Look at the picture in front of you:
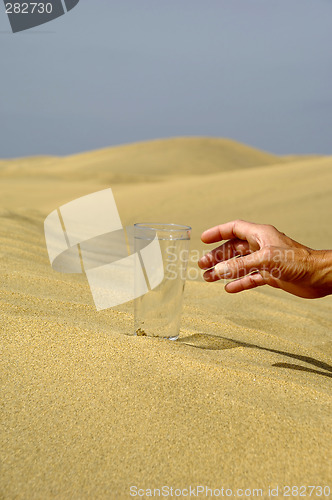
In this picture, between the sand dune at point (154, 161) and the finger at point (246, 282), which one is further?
the sand dune at point (154, 161)

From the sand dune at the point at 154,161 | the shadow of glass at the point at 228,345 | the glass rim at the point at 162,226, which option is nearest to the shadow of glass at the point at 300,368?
the shadow of glass at the point at 228,345

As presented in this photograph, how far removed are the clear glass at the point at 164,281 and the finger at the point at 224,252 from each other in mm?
87

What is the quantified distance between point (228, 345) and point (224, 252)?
29 centimetres

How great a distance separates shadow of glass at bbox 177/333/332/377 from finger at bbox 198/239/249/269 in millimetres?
220

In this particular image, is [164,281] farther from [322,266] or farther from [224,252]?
[322,266]

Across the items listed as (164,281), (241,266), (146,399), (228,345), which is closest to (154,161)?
(228,345)

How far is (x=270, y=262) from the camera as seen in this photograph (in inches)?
49.2

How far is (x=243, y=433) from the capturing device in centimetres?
104

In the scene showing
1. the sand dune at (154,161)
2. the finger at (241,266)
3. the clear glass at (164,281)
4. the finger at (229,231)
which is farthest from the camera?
the sand dune at (154,161)

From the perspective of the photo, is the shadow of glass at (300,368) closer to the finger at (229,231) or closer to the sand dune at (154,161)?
the finger at (229,231)

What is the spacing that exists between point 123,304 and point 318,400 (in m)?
0.91

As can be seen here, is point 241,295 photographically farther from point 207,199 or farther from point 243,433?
point 207,199

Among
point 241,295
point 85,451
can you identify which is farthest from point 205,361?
point 241,295

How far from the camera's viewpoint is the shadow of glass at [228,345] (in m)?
1.50
